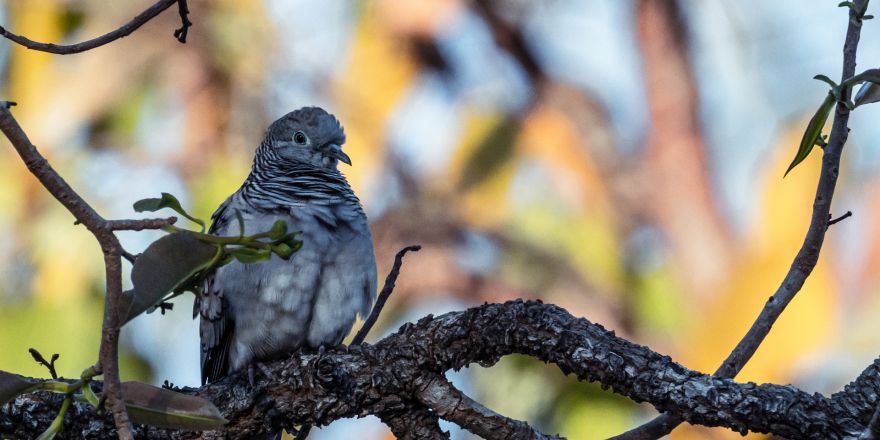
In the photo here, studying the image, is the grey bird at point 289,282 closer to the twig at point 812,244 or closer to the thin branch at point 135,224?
the twig at point 812,244

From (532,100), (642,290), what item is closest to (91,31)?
(532,100)

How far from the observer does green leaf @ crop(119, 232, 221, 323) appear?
1965 mm

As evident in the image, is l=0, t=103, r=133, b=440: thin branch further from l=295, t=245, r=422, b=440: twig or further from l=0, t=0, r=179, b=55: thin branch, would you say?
l=295, t=245, r=422, b=440: twig

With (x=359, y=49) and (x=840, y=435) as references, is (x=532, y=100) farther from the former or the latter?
(x=840, y=435)

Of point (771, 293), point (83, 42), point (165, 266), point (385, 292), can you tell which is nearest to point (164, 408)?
point (165, 266)

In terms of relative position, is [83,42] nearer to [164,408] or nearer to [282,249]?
[282,249]

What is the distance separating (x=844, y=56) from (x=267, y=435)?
6.29 feet

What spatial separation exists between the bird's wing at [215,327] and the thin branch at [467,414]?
1.23 m

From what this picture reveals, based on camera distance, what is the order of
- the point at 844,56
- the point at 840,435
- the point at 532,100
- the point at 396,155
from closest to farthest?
1. the point at 840,435
2. the point at 844,56
3. the point at 396,155
4. the point at 532,100

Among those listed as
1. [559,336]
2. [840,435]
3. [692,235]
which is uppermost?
[692,235]

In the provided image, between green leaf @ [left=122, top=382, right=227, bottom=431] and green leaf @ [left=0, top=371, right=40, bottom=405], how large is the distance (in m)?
0.18

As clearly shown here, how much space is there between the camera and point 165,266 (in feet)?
6.58

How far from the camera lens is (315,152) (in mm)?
4246

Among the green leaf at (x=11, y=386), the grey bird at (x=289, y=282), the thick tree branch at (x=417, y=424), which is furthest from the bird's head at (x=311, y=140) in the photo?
the green leaf at (x=11, y=386)
